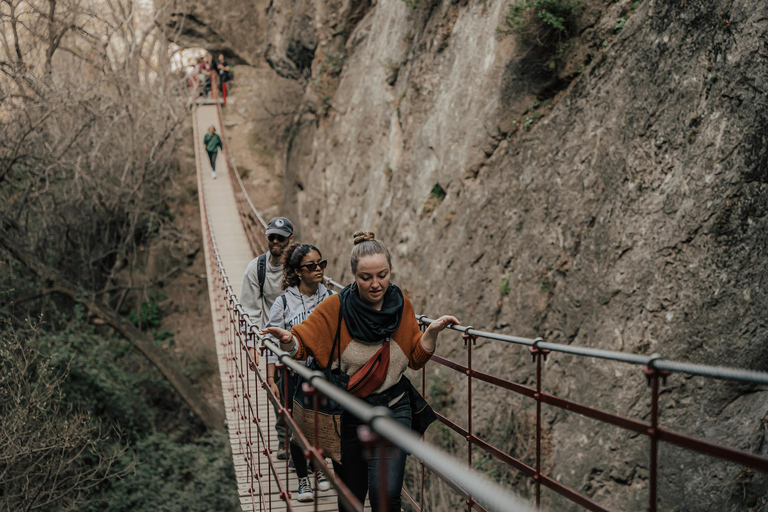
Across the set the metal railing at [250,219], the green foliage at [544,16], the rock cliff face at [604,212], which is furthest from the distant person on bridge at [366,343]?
the metal railing at [250,219]

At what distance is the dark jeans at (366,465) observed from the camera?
2928 millimetres

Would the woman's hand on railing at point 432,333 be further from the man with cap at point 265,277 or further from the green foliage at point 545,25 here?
the green foliage at point 545,25

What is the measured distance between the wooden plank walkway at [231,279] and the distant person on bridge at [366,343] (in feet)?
1.11

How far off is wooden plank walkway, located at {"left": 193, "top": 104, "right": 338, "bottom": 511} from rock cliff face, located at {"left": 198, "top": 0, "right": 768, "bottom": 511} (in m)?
2.33

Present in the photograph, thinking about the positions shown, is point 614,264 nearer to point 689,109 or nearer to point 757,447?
point 689,109

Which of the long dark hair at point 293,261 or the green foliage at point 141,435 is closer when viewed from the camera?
the long dark hair at point 293,261

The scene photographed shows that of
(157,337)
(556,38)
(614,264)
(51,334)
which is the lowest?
(157,337)

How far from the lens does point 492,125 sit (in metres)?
8.45

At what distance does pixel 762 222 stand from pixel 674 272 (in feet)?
2.48

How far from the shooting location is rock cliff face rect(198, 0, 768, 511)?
488 centimetres

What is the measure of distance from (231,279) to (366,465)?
7692mm

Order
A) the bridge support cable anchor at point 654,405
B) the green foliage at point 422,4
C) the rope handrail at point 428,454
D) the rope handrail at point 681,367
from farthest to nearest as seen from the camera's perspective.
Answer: the green foliage at point 422,4
the bridge support cable anchor at point 654,405
the rope handrail at point 681,367
the rope handrail at point 428,454

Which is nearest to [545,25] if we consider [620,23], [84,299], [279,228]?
[620,23]

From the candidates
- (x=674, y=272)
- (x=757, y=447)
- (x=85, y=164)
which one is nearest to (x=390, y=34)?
(x=85, y=164)
